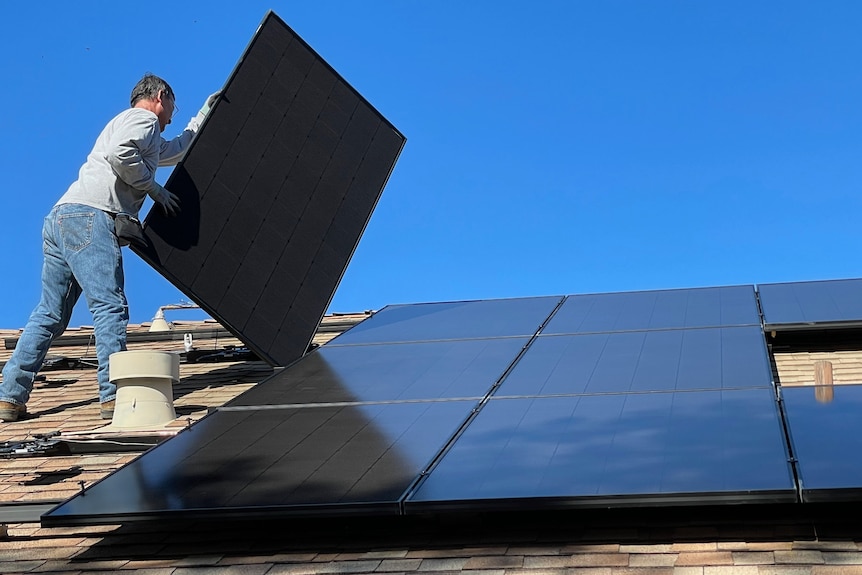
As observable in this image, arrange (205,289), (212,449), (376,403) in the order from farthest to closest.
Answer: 1. (205,289)
2. (376,403)
3. (212,449)

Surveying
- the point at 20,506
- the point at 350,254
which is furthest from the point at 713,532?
the point at 350,254

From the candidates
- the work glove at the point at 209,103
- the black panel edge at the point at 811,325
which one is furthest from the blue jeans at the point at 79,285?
the black panel edge at the point at 811,325

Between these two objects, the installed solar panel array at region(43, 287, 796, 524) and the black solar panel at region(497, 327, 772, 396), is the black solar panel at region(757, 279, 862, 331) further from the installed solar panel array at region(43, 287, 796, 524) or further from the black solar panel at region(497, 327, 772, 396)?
the black solar panel at region(497, 327, 772, 396)

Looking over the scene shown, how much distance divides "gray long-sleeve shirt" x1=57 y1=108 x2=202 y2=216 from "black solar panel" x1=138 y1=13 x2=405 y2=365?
0.29 m

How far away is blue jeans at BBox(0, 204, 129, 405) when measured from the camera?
7730mm

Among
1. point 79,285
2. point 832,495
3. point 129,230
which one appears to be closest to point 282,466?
point 832,495

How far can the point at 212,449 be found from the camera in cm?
559

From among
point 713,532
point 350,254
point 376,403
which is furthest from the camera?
point 350,254

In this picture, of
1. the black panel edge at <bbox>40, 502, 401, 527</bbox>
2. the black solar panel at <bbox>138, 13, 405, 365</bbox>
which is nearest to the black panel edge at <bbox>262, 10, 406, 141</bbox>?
the black solar panel at <bbox>138, 13, 405, 365</bbox>

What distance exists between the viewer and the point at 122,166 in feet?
25.1

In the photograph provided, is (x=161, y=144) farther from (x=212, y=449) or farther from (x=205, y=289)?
(x=212, y=449)

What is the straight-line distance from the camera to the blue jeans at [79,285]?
773 cm

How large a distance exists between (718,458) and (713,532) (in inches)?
11.6

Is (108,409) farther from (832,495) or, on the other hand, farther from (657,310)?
(832,495)
